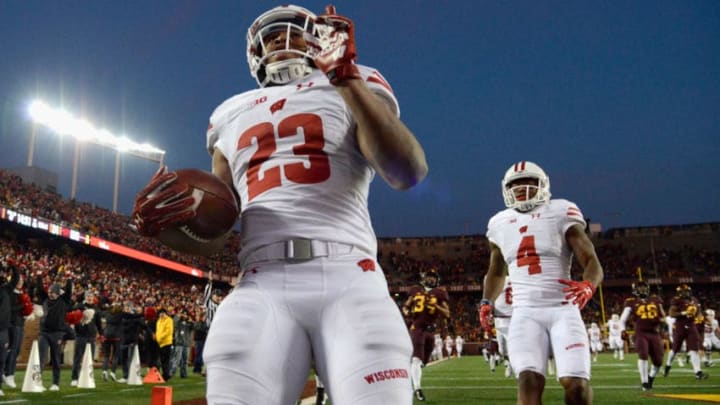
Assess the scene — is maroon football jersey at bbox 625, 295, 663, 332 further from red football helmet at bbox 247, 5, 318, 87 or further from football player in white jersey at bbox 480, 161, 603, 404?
red football helmet at bbox 247, 5, 318, 87

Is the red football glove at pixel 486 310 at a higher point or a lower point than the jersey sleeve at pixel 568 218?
lower

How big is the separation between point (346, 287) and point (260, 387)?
0.38 metres

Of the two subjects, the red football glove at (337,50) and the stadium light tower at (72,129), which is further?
the stadium light tower at (72,129)

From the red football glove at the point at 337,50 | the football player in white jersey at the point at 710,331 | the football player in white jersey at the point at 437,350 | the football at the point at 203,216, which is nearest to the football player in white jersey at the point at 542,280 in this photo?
the football at the point at 203,216

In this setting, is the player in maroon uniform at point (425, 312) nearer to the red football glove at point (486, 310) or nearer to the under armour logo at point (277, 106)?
the red football glove at point (486, 310)

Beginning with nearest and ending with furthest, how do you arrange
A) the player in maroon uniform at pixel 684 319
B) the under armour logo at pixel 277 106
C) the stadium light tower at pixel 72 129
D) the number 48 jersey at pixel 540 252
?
the under armour logo at pixel 277 106, the number 48 jersey at pixel 540 252, the player in maroon uniform at pixel 684 319, the stadium light tower at pixel 72 129

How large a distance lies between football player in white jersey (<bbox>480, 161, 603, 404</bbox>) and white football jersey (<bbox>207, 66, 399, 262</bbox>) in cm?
296

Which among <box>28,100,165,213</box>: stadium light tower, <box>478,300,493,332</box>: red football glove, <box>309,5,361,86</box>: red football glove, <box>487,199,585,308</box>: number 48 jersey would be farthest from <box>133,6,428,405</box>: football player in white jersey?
<box>28,100,165,213</box>: stadium light tower

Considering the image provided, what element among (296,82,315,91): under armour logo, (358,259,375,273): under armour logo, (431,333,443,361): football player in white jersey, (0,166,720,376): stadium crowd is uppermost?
(0,166,720,376): stadium crowd

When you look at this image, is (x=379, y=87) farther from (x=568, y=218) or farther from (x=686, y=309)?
(x=686, y=309)

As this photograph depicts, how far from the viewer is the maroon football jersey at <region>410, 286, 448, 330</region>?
12023 millimetres

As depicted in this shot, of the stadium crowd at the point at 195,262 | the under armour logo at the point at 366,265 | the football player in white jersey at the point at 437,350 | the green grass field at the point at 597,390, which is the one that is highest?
the stadium crowd at the point at 195,262

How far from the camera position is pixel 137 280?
34.0m

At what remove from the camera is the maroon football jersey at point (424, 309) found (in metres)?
12.0
